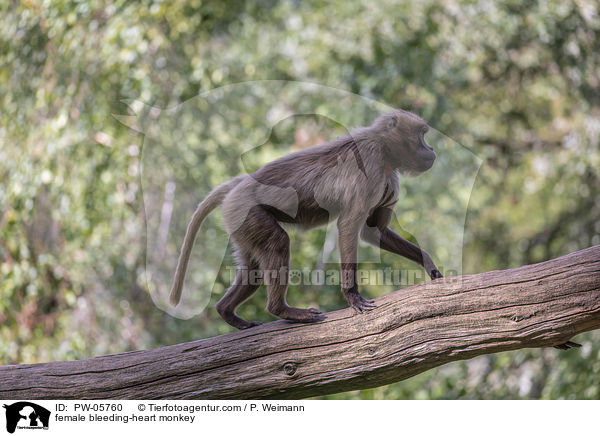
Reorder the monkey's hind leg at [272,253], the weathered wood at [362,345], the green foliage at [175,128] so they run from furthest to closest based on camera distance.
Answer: the green foliage at [175,128], the monkey's hind leg at [272,253], the weathered wood at [362,345]

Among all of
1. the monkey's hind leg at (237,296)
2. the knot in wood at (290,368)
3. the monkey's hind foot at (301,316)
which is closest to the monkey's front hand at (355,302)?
the monkey's hind foot at (301,316)

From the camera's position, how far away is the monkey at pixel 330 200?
3301mm

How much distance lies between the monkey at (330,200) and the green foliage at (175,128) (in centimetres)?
165

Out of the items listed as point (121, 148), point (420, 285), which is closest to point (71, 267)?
point (121, 148)

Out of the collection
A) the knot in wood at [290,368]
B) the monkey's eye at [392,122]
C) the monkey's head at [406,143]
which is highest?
the monkey's eye at [392,122]

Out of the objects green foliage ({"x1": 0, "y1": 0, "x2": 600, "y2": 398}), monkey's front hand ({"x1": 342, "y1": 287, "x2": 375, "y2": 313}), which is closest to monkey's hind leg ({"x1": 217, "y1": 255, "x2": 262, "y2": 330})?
monkey's front hand ({"x1": 342, "y1": 287, "x2": 375, "y2": 313})

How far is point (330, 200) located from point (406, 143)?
20.4 inches

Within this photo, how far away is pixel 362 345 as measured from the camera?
3314 millimetres

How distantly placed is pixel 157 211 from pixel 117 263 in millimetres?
2301

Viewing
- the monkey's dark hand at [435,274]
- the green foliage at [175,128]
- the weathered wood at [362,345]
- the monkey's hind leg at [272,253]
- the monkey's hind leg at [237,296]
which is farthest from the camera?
the green foliage at [175,128]

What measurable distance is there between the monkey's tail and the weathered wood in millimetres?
424

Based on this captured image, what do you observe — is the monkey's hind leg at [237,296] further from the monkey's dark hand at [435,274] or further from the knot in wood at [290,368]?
the monkey's dark hand at [435,274]

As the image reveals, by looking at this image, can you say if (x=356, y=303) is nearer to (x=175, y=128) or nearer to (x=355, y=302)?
(x=355, y=302)
